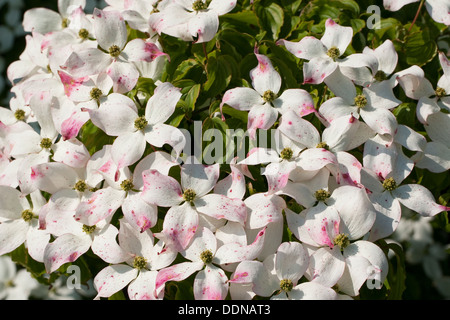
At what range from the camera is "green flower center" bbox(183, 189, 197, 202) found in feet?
2.96

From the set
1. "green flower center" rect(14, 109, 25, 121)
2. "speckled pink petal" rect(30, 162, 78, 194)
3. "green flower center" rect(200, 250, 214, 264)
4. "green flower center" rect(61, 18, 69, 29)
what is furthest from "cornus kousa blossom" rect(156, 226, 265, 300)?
"green flower center" rect(61, 18, 69, 29)

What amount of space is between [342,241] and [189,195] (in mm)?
213

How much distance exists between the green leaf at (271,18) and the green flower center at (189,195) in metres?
0.32

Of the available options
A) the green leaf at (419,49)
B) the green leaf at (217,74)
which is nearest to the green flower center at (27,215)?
the green leaf at (217,74)

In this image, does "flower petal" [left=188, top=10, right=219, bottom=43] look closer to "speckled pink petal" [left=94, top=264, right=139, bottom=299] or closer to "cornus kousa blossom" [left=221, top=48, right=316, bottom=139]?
"cornus kousa blossom" [left=221, top=48, right=316, bottom=139]

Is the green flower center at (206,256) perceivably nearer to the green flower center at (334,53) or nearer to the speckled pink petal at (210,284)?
the speckled pink petal at (210,284)

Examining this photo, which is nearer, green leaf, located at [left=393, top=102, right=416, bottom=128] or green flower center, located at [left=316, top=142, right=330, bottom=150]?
green flower center, located at [left=316, top=142, right=330, bottom=150]

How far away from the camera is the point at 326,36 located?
3.31 feet

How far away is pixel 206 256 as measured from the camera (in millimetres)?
870

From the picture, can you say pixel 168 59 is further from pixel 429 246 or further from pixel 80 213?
pixel 429 246

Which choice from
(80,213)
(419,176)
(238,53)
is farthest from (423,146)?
(80,213)

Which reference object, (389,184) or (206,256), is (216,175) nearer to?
(206,256)

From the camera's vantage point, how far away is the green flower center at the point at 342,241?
2.87ft

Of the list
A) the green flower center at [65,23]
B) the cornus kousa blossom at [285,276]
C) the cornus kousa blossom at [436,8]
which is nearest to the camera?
the cornus kousa blossom at [285,276]
